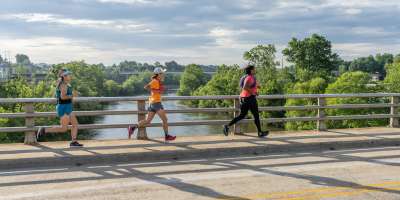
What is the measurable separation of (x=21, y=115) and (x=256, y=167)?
4.75m

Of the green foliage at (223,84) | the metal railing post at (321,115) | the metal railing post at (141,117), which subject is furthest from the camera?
the green foliage at (223,84)

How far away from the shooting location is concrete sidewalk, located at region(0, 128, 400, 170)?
9.33m

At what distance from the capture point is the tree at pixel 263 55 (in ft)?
339

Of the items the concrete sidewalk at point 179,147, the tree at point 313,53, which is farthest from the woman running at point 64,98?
the tree at point 313,53

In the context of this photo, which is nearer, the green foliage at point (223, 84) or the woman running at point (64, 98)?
the woman running at point (64, 98)

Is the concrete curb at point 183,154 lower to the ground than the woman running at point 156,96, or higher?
lower

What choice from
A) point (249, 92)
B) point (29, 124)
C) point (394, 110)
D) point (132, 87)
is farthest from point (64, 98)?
point (132, 87)

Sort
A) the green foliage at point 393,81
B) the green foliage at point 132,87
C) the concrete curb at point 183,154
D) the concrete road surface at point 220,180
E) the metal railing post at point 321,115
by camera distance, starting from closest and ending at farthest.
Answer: the concrete road surface at point 220,180 < the concrete curb at point 183,154 < the metal railing post at point 321,115 < the green foliage at point 393,81 < the green foliage at point 132,87

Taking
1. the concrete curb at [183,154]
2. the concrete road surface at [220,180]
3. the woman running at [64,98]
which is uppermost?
the woman running at [64,98]

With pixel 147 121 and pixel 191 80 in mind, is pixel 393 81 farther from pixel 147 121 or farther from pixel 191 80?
pixel 191 80

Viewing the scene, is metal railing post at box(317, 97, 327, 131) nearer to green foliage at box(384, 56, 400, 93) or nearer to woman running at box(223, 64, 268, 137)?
woman running at box(223, 64, 268, 137)

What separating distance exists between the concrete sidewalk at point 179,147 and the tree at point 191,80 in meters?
140

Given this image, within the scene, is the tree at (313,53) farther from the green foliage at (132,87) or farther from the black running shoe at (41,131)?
the black running shoe at (41,131)

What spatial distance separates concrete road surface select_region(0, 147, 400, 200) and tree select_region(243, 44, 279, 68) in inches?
3702
